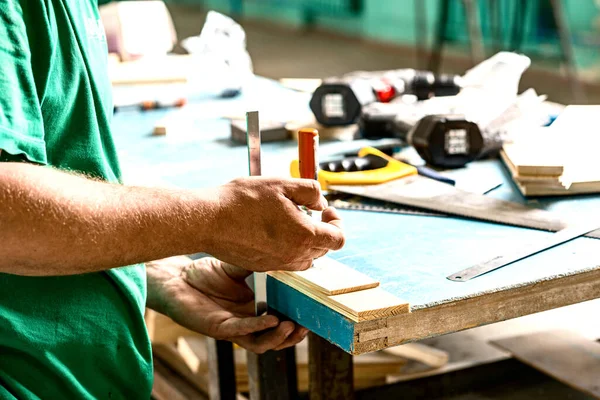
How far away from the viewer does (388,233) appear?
1486 millimetres

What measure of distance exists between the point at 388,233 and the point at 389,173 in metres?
0.27

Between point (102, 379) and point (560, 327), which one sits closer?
point (102, 379)

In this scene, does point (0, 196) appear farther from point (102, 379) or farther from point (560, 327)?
point (560, 327)

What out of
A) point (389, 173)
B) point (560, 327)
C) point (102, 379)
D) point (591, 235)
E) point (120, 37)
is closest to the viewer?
point (102, 379)

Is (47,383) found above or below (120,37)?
below

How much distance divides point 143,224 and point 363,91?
129cm

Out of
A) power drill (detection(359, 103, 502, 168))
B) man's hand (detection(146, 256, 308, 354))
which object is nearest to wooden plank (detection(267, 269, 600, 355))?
man's hand (detection(146, 256, 308, 354))

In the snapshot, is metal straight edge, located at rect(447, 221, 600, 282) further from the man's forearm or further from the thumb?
the man's forearm

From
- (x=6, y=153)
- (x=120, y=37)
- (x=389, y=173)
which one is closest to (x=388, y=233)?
(x=389, y=173)

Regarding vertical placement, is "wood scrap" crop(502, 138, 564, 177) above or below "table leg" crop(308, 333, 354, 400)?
above

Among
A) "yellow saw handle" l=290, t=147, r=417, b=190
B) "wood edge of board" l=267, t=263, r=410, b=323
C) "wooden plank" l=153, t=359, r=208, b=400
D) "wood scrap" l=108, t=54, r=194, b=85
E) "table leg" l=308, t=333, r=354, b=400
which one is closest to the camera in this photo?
"wood edge of board" l=267, t=263, r=410, b=323

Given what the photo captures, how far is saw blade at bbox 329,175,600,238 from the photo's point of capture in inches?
59.1

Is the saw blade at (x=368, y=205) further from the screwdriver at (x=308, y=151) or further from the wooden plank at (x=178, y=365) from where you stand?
the wooden plank at (x=178, y=365)

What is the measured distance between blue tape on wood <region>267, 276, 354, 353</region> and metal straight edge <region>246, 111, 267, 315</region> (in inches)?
0.5
